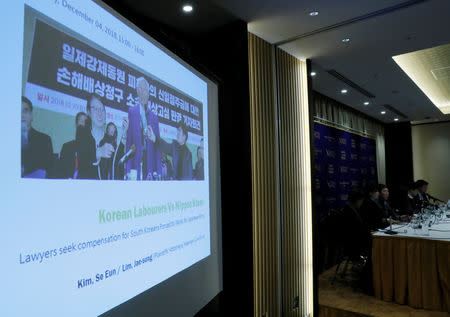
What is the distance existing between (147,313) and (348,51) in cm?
354

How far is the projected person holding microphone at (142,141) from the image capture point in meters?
1.47

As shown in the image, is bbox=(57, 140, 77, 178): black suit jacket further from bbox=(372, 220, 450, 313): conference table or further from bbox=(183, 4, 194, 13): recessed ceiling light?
bbox=(372, 220, 450, 313): conference table

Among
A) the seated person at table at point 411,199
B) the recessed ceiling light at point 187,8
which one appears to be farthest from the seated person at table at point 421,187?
the recessed ceiling light at point 187,8

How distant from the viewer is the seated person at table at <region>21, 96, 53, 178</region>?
97 cm

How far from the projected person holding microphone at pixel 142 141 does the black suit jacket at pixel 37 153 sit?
409 millimetres

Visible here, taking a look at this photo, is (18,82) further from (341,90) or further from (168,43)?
(341,90)

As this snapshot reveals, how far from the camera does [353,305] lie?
3629 millimetres

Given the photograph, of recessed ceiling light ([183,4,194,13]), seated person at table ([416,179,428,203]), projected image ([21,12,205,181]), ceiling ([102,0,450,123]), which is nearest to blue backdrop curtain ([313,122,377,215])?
seated person at table ([416,179,428,203])

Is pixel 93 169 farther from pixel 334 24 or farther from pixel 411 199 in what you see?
pixel 411 199

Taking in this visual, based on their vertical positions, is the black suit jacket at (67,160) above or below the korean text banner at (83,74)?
below

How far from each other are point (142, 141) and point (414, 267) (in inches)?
140

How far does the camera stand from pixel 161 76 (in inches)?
69.2

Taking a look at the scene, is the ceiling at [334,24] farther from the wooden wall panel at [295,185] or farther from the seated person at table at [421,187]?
the seated person at table at [421,187]

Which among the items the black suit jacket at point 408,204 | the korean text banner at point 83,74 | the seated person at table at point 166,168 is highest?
the korean text banner at point 83,74
